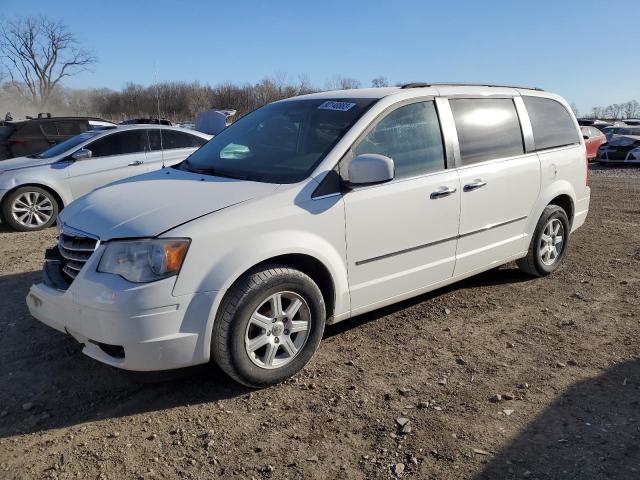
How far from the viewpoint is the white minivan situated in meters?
2.98

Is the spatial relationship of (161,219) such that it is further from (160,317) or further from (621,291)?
(621,291)

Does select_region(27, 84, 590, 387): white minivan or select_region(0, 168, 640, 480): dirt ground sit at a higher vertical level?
select_region(27, 84, 590, 387): white minivan

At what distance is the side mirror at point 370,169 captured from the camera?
135 inches

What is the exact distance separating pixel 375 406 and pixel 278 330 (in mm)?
734

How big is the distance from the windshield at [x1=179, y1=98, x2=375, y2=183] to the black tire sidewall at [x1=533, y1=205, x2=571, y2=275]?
2307 millimetres

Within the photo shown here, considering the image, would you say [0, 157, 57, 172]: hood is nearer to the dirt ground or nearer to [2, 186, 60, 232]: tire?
[2, 186, 60, 232]: tire

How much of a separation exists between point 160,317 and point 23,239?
5548 millimetres

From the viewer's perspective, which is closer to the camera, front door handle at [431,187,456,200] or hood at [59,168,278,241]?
hood at [59,168,278,241]

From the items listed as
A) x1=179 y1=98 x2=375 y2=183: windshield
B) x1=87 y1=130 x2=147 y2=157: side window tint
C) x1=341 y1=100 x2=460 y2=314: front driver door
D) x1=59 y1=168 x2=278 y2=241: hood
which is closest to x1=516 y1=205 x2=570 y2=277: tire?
x1=341 y1=100 x2=460 y2=314: front driver door

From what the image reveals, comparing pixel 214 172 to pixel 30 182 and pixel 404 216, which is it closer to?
pixel 404 216

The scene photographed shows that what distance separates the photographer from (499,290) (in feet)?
17.1

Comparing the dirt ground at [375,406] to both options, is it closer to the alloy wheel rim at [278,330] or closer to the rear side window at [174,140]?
the alloy wheel rim at [278,330]

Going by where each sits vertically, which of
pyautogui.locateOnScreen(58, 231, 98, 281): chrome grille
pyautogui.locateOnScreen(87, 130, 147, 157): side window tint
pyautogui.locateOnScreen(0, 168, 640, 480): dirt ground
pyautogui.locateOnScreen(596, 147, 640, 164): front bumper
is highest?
pyautogui.locateOnScreen(87, 130, 147, 157): side window tint

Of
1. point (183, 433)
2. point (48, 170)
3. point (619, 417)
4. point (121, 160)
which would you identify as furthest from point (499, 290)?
point (48, 170)
